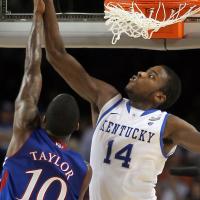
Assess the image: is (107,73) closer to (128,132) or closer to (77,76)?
(77,76)

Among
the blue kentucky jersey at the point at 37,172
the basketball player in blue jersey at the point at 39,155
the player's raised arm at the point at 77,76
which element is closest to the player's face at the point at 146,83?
the player's raised arm at the point at 77,76

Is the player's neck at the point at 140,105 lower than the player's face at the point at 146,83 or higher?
lower

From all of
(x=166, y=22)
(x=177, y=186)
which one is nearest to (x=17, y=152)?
(x=166, y=22)

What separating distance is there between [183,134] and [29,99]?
39.6 inches

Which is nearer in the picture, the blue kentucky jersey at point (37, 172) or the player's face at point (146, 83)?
the blue kentucky jersey at point (37, 172)

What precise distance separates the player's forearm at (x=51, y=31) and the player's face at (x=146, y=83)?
18.8 inches

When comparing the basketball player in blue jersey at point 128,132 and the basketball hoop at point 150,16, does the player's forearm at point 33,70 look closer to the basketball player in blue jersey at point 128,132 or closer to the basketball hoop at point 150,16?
the basketball player in blue jersey at point 128,132

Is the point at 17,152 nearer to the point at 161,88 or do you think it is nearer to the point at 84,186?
the point at 84,186

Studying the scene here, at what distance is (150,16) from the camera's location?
406 cm

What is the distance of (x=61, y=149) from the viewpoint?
3.14 metres

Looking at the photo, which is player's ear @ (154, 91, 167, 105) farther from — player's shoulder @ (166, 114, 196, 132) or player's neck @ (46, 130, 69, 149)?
player's neck @ (46, 130, 69, 149)

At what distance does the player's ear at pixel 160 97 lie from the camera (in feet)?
12.5

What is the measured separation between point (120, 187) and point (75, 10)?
1.66 metres

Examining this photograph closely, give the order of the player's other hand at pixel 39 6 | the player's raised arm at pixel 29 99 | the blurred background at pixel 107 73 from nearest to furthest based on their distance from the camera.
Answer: the player's raised arm at pixel 29 99, the player's other hand at pixel 39 6, the blurred background at pixel 107 73
